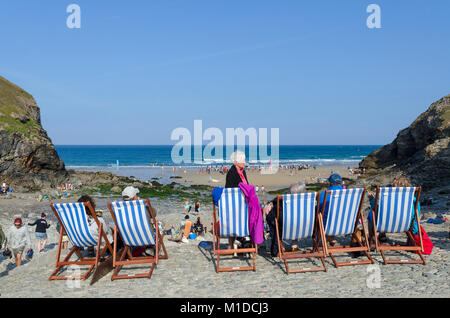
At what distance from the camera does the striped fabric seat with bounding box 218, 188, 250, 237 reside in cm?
509

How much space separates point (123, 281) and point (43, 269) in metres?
1.71

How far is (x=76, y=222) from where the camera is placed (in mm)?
5020

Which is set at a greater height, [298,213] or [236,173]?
[236,173]

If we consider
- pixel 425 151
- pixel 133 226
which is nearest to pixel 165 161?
pixel 425 151

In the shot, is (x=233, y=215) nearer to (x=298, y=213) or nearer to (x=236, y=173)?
(x=236, y=173)

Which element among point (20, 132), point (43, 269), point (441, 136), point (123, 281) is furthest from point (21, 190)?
point (441, 136)

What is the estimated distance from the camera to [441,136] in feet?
76.2

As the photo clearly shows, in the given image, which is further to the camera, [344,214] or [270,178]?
[270,178]

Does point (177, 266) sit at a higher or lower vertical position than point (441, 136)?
lower

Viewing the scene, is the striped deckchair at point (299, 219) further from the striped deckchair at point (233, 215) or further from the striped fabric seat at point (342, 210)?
the striped deckchair at point (233, 215)

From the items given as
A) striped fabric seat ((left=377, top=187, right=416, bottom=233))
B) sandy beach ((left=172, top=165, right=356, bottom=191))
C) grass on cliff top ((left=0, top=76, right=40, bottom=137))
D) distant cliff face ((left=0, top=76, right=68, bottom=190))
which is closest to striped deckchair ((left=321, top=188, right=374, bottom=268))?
striped fabric seat ((left=377, top=187, right=416, bottom=233))

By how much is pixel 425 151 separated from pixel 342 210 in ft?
68.4

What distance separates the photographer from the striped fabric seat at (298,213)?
4957 millimetres
